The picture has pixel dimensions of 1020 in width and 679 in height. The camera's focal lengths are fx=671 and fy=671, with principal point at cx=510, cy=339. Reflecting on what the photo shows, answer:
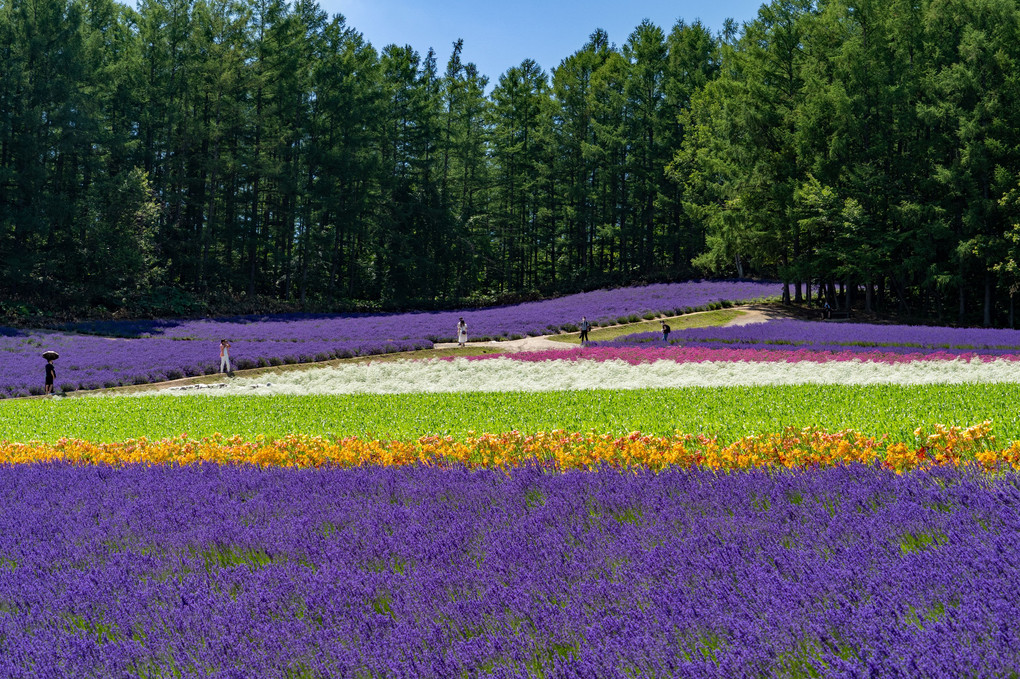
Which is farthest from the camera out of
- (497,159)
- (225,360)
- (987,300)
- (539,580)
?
(497,159)

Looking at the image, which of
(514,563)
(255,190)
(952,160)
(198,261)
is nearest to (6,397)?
(514,563)

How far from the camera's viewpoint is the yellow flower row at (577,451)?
237 inches

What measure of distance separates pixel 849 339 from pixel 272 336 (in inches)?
1082

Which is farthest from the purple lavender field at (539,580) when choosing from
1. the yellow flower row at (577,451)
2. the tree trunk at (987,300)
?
the tree trunk at (987,300)

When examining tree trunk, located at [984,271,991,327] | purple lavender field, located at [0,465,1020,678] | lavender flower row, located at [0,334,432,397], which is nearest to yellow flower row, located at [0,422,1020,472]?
purple lavender field, located at [0,465,1020,678]

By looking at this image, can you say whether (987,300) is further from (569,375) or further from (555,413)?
(555,413)

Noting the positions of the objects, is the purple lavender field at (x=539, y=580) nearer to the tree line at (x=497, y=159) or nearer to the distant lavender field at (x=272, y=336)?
the distant lavender field at (x=272, y=336)

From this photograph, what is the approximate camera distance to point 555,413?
11609 mm

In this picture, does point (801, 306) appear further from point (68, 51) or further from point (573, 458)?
point (68, 51)

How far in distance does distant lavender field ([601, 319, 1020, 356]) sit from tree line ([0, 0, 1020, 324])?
11472 mm

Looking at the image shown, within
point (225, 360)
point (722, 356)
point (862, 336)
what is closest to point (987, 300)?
point (862, 336)

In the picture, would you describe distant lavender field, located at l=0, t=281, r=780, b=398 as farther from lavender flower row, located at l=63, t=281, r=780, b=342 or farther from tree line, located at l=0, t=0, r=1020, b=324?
tree line, located at l=0, t=0, r=1020, b=324

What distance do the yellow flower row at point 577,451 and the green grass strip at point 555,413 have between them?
3.18 feet

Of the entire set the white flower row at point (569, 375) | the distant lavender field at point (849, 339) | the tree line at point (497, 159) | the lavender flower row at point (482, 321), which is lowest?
the white flower row at point (569, 375)
